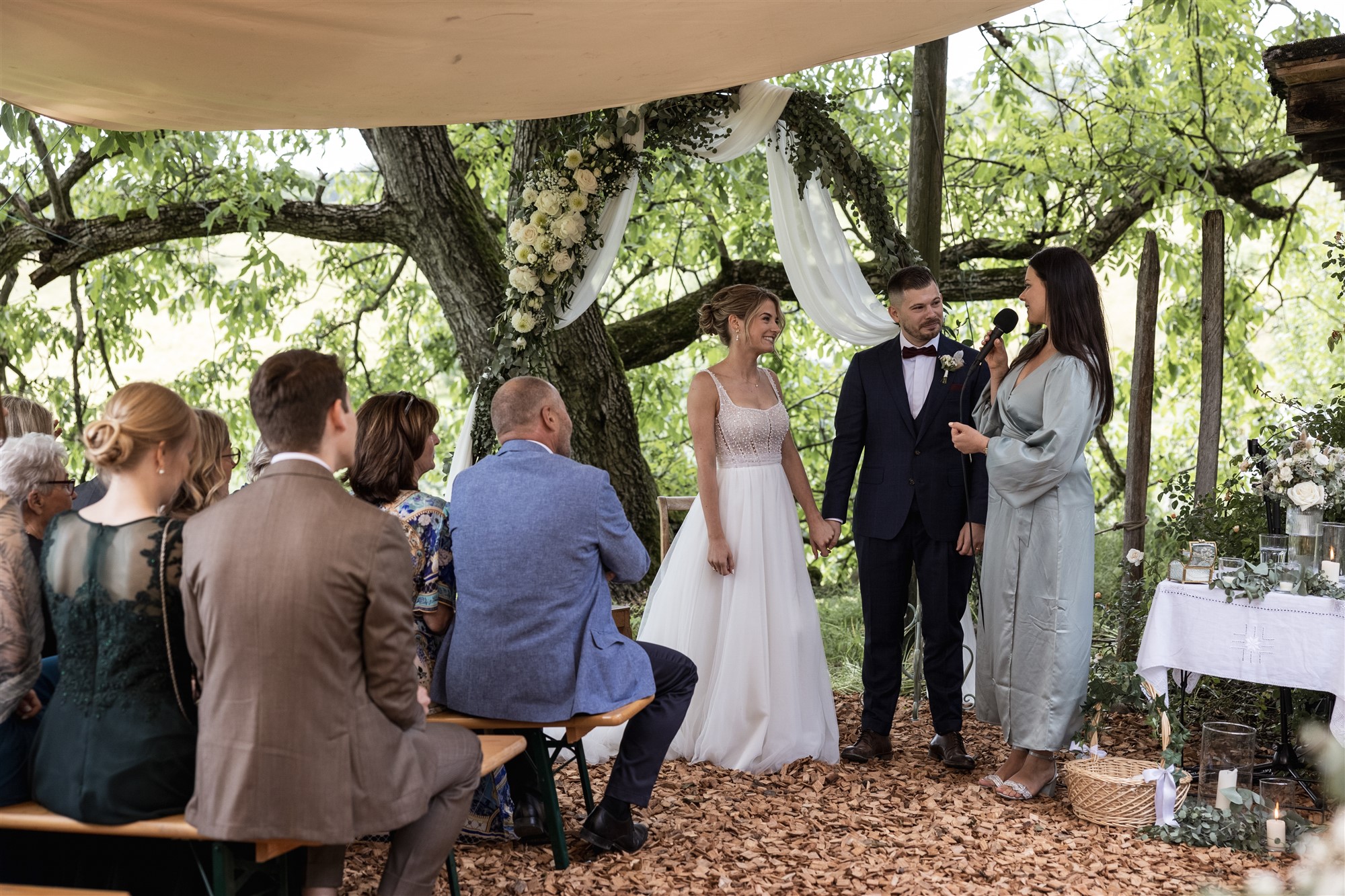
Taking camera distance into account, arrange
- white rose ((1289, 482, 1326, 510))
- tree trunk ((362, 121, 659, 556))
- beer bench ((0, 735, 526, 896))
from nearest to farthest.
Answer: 1. beer bench ((0, 735, 526, 896))
2. white rose ((1289, 482, 1326, 510))
3. tree trunk ((362, 121, 659, 556))

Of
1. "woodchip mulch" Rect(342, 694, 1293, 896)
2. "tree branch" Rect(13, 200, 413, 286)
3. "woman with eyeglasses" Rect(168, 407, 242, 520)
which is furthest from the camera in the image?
"tree branch" Rect(13, 200, 413, 286)

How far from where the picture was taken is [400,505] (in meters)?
3.40

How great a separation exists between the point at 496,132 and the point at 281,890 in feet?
23.3

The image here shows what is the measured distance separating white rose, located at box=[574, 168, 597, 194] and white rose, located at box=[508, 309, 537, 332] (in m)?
0.60

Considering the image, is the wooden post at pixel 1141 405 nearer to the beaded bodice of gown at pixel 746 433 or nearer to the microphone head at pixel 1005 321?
the microphone head at pixel 1005 321

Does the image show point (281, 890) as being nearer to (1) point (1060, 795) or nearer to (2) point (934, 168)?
(1) point (1060, 795)

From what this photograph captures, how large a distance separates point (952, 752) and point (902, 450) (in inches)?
46.7

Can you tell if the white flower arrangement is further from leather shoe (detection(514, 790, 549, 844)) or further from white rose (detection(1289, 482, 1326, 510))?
leather shoe (detection(514, 790, 549, 844))

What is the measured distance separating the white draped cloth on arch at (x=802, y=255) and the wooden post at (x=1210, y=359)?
1.47 meters

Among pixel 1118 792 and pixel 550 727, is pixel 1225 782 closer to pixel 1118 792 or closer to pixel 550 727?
pixel 1118 792

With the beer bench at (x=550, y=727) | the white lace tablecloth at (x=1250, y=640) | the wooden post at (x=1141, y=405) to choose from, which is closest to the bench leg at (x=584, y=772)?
the beer bench at (x=550, y=727)

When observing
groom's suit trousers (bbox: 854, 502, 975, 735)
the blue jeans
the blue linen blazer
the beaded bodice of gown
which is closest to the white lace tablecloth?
groom's suit trousers (bbox: 854, 502, 975, 735)

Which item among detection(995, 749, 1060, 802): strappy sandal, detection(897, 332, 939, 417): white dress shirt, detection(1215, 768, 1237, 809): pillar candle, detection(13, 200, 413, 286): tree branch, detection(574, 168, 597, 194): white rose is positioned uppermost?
detection(13, 200, 413, 286): tree branch

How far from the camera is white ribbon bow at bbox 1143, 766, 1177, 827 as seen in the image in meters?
3.76
